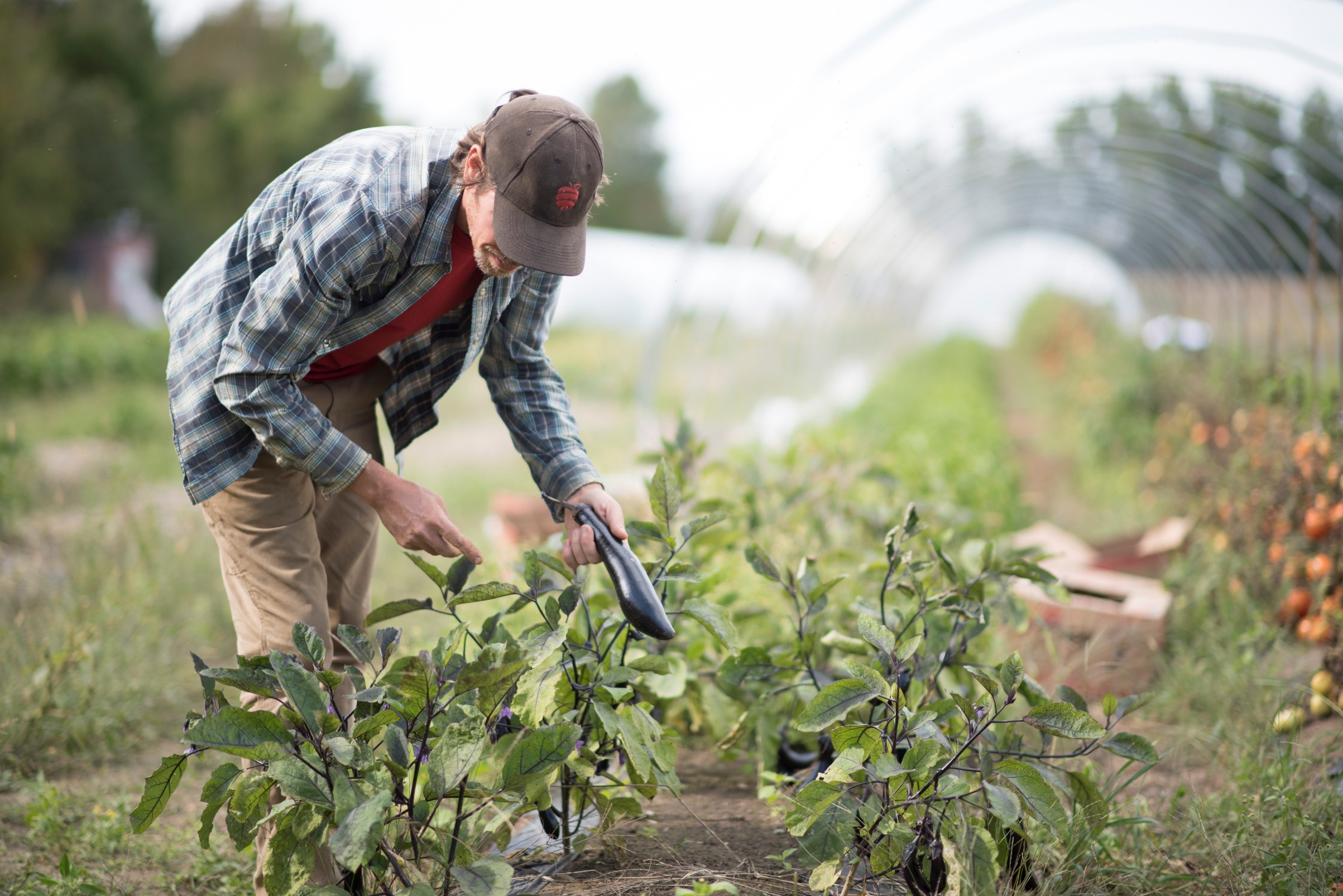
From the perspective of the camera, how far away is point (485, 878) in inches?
57.6

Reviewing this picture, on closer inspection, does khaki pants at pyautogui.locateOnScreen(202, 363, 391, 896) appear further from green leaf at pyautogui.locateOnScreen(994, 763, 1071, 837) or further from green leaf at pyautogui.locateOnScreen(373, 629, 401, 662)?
green leaf at pyautogui.locateOnScreen(994, 763, 1071, 837)

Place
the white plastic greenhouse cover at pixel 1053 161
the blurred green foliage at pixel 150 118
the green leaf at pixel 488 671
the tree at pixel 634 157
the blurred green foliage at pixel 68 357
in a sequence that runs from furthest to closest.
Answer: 1. the tree at pixel 634 157
2. the blurred green foliage at pixel 150 118
3. the blurred green foliage at pixel 68 357
4. the white plastic greenhouse cover at pixel 1053 161
5. the green leaf at pixel 488 671

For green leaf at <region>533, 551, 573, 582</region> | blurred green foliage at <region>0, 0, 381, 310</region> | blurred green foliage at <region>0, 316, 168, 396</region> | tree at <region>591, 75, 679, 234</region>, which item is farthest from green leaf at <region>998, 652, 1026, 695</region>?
tree at <region>591, 75, 679, 234</region>

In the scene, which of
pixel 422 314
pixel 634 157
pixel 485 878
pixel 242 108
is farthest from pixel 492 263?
pixel 634 157

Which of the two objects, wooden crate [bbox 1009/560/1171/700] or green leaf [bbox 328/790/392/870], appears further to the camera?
wooden crate [bbox 1009/560/1171/700]

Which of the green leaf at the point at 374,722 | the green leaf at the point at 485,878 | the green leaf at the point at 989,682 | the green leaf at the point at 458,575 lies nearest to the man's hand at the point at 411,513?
the green leaf at the point at 458,575

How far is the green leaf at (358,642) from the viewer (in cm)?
161

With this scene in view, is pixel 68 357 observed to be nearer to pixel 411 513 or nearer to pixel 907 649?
pixel 411 513

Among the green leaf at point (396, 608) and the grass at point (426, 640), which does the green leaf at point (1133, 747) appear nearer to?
the grass at point (426, 640)

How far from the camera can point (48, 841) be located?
2.17 m

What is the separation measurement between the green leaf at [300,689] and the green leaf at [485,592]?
10.6 inches

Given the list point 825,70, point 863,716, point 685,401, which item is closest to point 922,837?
point 863,716

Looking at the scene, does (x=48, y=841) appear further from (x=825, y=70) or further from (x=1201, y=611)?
(x=825, y=70)

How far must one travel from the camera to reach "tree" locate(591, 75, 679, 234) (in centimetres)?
2472
